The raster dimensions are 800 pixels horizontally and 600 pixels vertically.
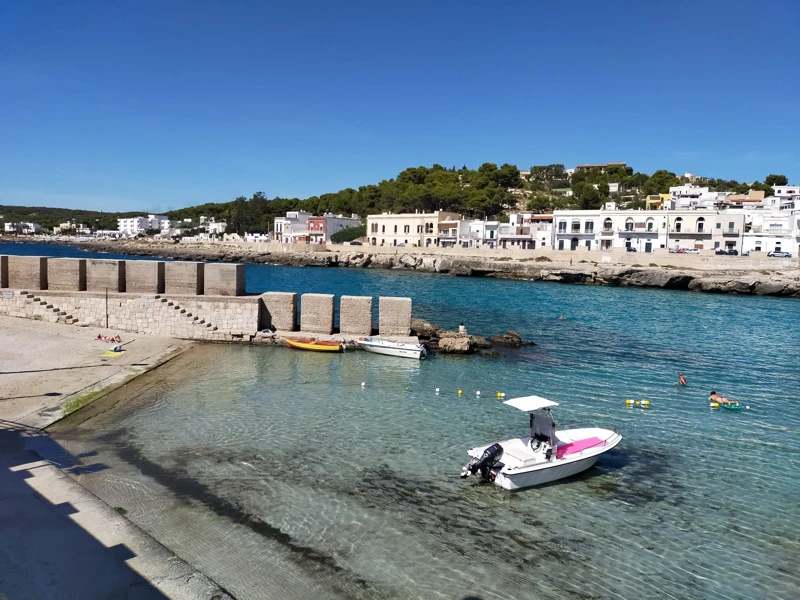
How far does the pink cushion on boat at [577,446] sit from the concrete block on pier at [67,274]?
22418mm

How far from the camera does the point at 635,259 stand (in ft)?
233

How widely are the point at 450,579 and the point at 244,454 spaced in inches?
222

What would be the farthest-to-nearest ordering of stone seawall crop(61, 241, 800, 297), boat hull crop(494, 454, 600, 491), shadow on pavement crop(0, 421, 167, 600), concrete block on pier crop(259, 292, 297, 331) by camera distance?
stone seawall crop(61, 241, 800, 297), concrete block on pier crop(259, 292, 297, 331), boat hull crop(494, 454, 600, 491), shadow on pavement crop(0, 421, 167, 600)

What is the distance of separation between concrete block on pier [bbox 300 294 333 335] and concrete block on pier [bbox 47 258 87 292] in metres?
10.2

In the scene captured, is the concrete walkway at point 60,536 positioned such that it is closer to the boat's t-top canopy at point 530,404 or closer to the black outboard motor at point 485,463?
the black outboard motor at point 485,463

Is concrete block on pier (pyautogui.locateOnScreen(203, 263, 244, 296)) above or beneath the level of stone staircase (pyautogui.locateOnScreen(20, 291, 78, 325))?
above

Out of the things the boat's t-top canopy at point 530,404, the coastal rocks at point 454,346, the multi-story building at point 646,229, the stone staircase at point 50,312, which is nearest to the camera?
the boat's t-top canopy at point 530,404

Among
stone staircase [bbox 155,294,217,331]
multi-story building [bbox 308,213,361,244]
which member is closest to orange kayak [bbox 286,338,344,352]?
stone staircase [bbox 155,294,217,331]

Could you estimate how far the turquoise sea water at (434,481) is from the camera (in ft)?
26.1

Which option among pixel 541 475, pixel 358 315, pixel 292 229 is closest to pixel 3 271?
pixel 358 315

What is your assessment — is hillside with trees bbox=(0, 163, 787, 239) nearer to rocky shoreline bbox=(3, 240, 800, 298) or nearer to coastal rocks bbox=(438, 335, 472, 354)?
rocky shoreline bbox=(3, 240, 800, 298)

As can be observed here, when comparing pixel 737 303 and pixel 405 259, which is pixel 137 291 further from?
pixel 405 259

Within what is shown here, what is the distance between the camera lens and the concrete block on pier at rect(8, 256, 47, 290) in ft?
80.1

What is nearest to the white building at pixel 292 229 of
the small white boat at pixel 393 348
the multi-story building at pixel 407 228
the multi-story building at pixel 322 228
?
the multi-story building at pixel 322 228
